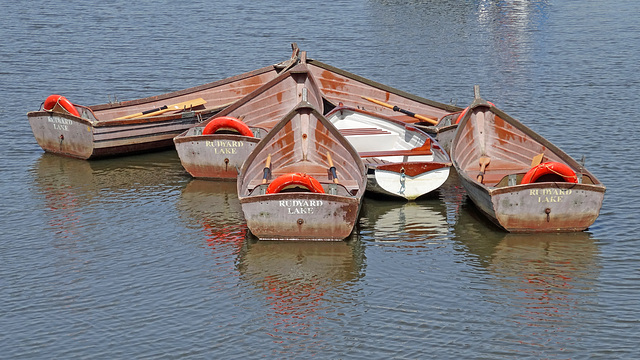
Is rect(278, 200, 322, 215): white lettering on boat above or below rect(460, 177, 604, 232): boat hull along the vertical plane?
Answer: above

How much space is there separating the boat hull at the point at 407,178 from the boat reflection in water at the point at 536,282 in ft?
3.35

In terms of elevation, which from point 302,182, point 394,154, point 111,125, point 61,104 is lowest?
point 394,154

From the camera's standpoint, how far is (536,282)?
16266mm

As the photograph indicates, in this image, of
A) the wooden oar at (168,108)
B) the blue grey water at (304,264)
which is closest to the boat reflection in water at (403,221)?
the blue grey water at (304,264)

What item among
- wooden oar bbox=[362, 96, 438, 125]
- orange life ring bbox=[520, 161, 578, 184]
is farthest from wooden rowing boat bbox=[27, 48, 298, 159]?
orange life ring bbox=[520, 161, 578, 184]

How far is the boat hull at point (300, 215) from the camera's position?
17.1m

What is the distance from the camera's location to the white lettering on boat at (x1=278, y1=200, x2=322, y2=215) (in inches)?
671

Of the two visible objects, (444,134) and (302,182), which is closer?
(302,182)

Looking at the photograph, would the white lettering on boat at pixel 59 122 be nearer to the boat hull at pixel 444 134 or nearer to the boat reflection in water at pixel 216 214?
the boat reflection in water at pixel 216 214

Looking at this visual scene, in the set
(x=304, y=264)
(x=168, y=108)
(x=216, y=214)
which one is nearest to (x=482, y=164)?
(x=304, y=264)

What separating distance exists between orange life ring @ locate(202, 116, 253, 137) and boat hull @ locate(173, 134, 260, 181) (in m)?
0.81

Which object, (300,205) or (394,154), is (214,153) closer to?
(394,154)

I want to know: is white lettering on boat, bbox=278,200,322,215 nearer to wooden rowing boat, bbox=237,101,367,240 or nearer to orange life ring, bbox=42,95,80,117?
wooden rowing boat, bbox=237,101,367,240

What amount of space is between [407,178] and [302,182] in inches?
137
